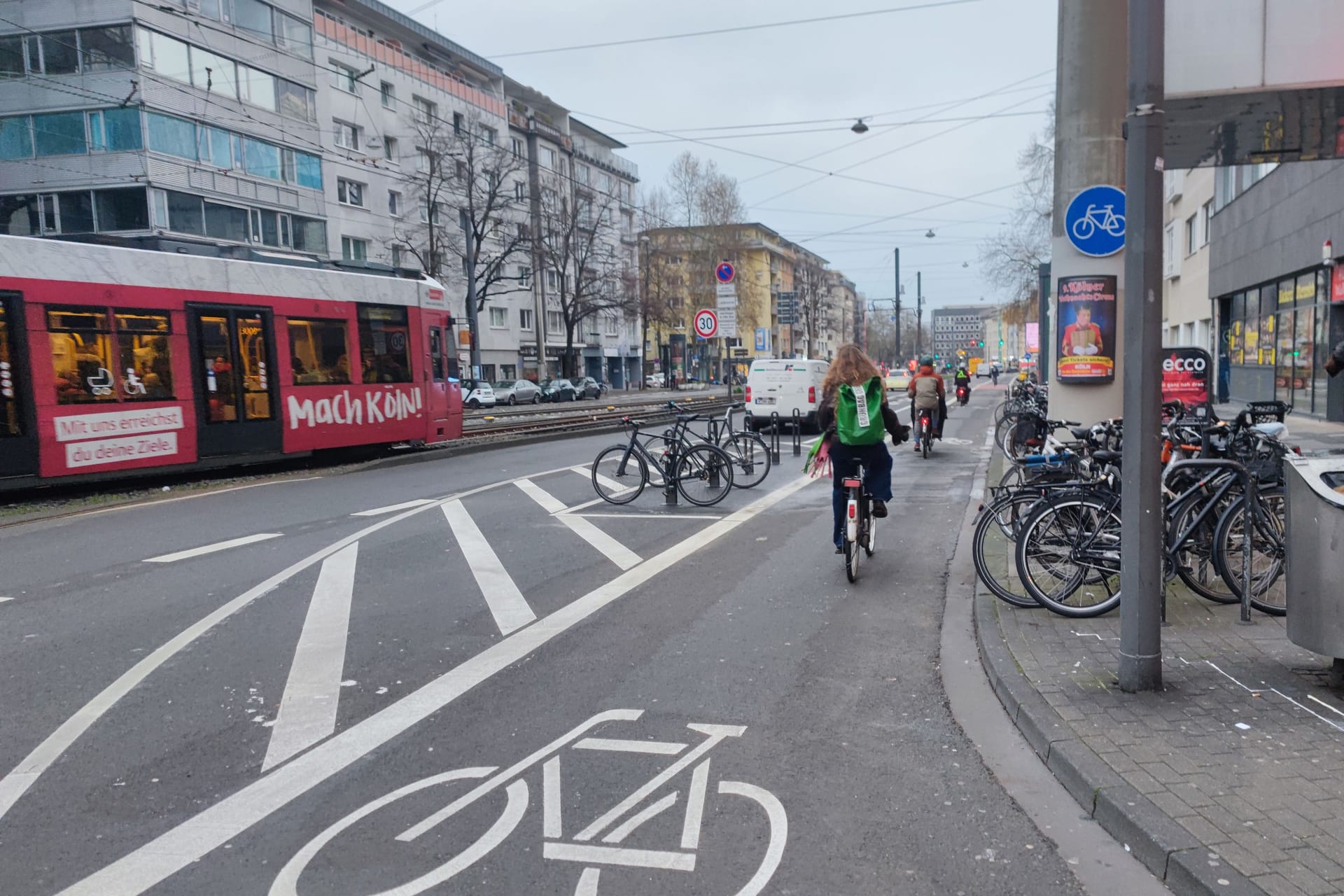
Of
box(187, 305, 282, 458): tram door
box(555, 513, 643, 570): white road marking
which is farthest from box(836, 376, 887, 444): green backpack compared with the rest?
box(187, 305, 282, 458): tram door

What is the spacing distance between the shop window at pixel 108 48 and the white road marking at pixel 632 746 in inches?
1490

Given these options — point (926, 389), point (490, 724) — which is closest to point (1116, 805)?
point (490, 724)

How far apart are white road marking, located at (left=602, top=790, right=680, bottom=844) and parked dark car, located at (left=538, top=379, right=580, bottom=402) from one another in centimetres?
4896

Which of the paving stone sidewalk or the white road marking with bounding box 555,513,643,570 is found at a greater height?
the paving stone sidewalk

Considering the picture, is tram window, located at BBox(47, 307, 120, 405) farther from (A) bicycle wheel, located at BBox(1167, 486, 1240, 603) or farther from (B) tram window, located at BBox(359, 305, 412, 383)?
(A) bicycle wheel, located at BBox(1167, 486, 1240, 603)

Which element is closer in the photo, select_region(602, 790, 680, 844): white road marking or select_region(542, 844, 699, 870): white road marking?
select_region(542, 844, 699, 870): white road marking

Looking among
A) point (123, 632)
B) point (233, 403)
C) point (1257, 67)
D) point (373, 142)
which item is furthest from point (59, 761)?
point (373, 142)

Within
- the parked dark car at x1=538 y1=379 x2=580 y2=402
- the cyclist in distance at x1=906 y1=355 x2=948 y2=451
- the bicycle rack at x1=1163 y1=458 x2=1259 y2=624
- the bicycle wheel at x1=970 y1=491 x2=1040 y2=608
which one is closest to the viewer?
the bicycle rack at x1=1163 y1=458 x2=1259 y2=624

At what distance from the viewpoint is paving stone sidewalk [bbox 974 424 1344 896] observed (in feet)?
9.71

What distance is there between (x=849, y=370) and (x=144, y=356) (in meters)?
9.94

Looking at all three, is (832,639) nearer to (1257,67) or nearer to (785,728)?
(785,728)

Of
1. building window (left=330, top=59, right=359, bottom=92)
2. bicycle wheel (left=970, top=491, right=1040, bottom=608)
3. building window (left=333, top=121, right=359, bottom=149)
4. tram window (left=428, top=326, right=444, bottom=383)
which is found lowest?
bicycle wheel (left=970, top=491, right=1040, bottom=608)

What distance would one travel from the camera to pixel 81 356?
39.4 feet

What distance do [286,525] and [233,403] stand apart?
15.8 ft
